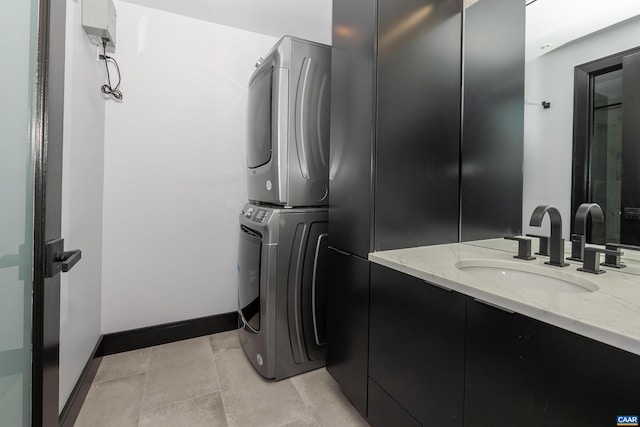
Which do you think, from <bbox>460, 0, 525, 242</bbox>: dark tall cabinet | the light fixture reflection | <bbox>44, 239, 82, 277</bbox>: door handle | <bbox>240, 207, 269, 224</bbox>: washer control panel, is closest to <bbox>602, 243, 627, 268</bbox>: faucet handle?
<bbox>460, 0, 525, 242</bbox>: dark tall cabinet

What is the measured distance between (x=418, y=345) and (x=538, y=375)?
1.28 ft

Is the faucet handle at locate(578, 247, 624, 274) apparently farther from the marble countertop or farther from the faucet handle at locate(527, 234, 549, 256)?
the faucet handle at locate(527, 234, 549, 256)

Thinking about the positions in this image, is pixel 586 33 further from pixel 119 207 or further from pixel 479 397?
pixel 119 207

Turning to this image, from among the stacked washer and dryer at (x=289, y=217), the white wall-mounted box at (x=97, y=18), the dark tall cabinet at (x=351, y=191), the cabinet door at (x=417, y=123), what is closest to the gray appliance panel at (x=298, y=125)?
the stacked washer and dryer at (x=289, y=217)

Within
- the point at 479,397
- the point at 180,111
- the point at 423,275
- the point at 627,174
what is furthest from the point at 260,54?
the point at 479,397

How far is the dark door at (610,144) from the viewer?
3.25 ft

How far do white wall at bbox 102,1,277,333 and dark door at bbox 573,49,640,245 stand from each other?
2.06 meters

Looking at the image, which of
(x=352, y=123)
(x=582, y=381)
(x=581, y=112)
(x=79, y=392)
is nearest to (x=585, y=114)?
(x=581, y=112)

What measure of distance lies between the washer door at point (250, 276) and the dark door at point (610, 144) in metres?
1.55

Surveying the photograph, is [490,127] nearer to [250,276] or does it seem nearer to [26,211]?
[250,276]

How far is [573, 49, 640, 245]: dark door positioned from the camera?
99 centimetres

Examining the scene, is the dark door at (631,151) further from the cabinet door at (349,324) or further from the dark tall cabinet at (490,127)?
the cabinet door at (349,324)

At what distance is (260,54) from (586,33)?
6.83 feet

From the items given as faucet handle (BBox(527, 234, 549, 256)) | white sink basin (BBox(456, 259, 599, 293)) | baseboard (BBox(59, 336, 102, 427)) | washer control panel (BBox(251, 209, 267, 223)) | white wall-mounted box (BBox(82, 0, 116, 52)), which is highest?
white wall-mounted box (BBox(82, 0, 116, 52))
